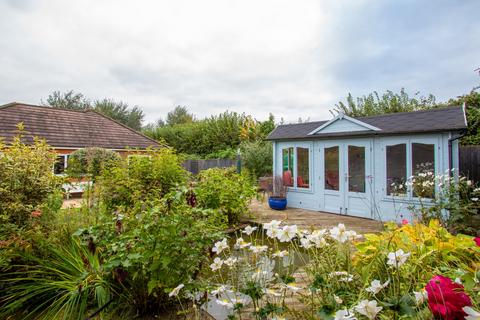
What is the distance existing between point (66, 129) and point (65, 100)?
21650mm

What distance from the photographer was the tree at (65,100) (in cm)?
3123

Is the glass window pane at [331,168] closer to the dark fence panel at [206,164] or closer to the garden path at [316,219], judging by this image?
the garden path at [316,219]

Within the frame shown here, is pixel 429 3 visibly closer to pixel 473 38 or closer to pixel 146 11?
pixel 473 38

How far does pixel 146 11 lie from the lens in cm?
665

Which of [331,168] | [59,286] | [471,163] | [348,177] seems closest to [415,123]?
[348,177]

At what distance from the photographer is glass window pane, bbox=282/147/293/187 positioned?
869cm

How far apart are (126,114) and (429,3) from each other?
32048mm

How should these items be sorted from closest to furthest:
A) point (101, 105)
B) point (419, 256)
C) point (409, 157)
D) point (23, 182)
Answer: point (419, 256) → point (23, 182) → point (409, 157) → point (101, 105)

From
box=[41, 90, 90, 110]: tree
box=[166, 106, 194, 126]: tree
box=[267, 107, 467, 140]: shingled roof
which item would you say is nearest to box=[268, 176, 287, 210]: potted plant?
box=[267, 107, 467, 140]: shingled roof

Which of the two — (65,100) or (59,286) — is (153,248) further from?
(65,100)

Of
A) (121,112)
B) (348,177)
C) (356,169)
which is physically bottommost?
(348,177)

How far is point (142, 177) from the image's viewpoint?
19.0ft

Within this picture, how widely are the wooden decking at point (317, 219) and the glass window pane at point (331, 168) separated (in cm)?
80

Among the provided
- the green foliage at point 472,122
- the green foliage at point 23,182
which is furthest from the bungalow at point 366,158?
the green foliage at point 23,182
